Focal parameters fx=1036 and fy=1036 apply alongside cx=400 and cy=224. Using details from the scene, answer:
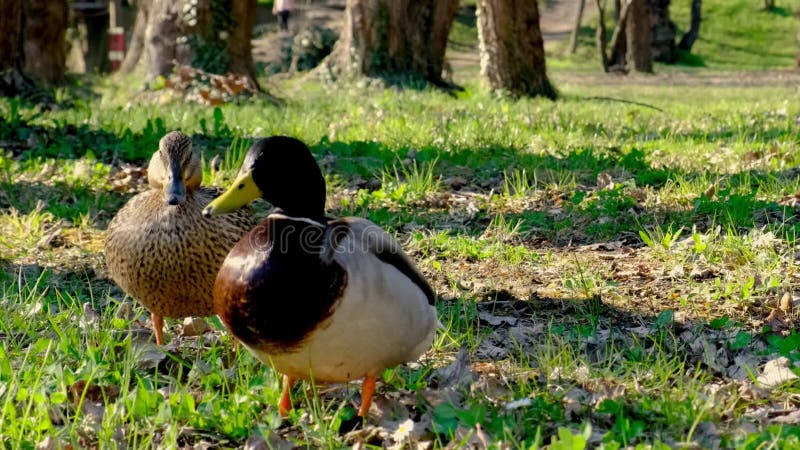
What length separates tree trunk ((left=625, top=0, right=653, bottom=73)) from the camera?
1081 inches

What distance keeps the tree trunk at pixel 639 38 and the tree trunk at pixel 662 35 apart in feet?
18.5

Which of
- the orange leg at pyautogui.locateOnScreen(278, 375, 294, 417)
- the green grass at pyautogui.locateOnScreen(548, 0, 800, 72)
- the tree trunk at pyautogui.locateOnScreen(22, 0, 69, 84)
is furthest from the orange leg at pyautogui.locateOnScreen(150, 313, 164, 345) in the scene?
the green grass at pyautogui.locateOnScreen(548, 0, 800, 72)

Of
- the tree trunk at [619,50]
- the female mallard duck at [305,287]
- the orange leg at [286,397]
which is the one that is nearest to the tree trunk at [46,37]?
the orange leg at [286,397]

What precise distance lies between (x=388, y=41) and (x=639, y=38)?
14.8 m

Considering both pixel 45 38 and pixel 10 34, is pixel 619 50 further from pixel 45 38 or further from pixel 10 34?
pixel 10 34

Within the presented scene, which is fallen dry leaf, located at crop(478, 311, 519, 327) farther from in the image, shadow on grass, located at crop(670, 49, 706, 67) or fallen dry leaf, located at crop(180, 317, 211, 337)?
shadow on grass, located at crop(670, 49, 706, 67)

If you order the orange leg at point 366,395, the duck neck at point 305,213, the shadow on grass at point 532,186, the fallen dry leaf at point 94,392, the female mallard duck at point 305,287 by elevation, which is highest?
the duck neck at point 305,213

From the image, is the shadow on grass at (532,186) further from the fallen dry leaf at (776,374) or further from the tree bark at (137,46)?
the tree bark at (137,46)

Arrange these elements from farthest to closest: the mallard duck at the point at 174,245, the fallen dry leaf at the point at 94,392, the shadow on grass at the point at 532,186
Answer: the shadow on grass at the point at 532,186 < the mallard duck at the point at 174,245 < the fallen dry leaf at the point at 94,392

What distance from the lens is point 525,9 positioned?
544 inches

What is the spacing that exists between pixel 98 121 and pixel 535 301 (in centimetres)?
557

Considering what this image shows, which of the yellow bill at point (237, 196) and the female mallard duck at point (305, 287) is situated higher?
the yellow bill at point (237, 196)

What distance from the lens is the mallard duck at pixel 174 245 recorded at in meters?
3.86

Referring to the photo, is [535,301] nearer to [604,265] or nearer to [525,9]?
[604,265]
